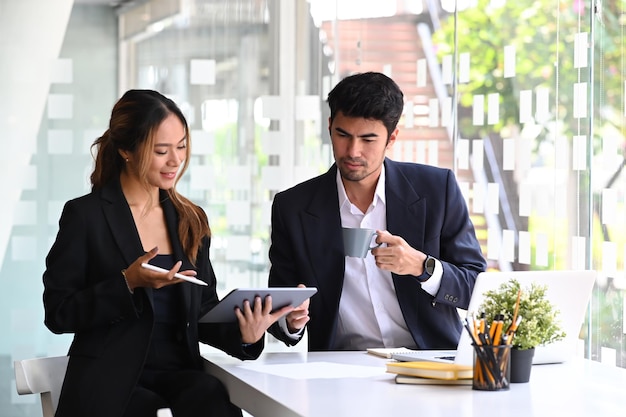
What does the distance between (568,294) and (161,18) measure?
2.74m

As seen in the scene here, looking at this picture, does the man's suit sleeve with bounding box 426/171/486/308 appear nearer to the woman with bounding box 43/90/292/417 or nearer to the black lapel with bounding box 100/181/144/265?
the woman with bounding box 43/90/292/417

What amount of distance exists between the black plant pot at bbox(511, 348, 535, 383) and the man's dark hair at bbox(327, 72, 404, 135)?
102 cm

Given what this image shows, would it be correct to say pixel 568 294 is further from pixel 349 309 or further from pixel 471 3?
pixel 471 3

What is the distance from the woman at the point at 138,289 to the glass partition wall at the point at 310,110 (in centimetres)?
168

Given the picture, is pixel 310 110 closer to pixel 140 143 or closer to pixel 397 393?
pixel 140 143

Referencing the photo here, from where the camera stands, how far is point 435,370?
2.13 metres

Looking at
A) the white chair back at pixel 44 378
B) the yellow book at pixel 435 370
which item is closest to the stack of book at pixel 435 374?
the yellow book at pixel 435 370

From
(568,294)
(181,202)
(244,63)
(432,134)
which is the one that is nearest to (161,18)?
(244,63)

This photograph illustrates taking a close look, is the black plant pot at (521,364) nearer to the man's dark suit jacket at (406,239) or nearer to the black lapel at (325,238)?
the man's dark suit jacket at (406,239)

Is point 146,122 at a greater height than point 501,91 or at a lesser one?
lesser

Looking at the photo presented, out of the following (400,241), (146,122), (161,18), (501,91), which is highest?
(161,18)

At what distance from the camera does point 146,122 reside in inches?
105

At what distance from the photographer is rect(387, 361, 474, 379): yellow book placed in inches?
83.6

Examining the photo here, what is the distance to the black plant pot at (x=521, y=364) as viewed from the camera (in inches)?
84.1
